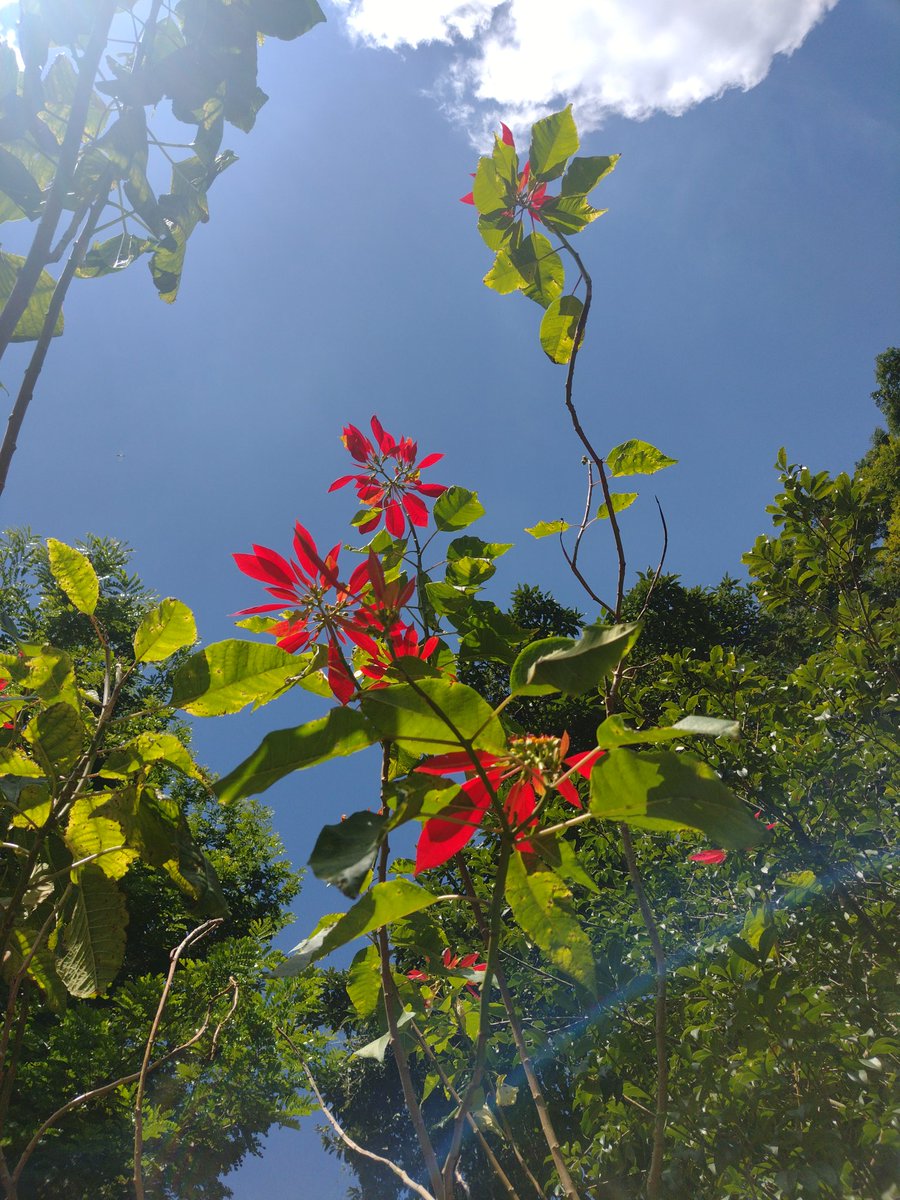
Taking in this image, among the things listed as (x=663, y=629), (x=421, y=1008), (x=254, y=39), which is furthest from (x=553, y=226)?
(x=663, y=629)

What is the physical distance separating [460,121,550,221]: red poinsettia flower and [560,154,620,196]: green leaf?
0.14 ft

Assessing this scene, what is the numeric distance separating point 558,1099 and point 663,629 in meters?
8.34

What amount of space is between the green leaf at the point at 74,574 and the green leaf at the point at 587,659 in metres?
0.67

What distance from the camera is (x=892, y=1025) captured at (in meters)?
1.51

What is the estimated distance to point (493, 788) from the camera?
1.76 feet

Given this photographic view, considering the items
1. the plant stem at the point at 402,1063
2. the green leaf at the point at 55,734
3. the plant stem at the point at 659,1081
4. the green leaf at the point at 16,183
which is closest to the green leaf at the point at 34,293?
the green leaf at the point at 16,183

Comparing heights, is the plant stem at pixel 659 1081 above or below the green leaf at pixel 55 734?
below

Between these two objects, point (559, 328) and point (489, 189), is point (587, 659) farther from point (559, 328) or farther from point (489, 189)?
point (489, 189)

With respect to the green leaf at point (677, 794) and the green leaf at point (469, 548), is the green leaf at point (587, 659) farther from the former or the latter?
the green leaf at point (469, 548)

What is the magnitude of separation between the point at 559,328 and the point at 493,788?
0.75 m

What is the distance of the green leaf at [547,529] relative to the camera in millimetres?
1059

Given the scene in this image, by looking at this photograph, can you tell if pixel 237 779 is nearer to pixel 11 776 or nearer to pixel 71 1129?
pixel 11 776

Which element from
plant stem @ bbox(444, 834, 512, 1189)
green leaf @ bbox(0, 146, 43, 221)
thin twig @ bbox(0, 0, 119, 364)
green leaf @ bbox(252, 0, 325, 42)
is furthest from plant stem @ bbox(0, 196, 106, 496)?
green leaf @ bbox(252, 0, 325, 42)

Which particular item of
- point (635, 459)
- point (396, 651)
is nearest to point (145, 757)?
point (396, 651)
